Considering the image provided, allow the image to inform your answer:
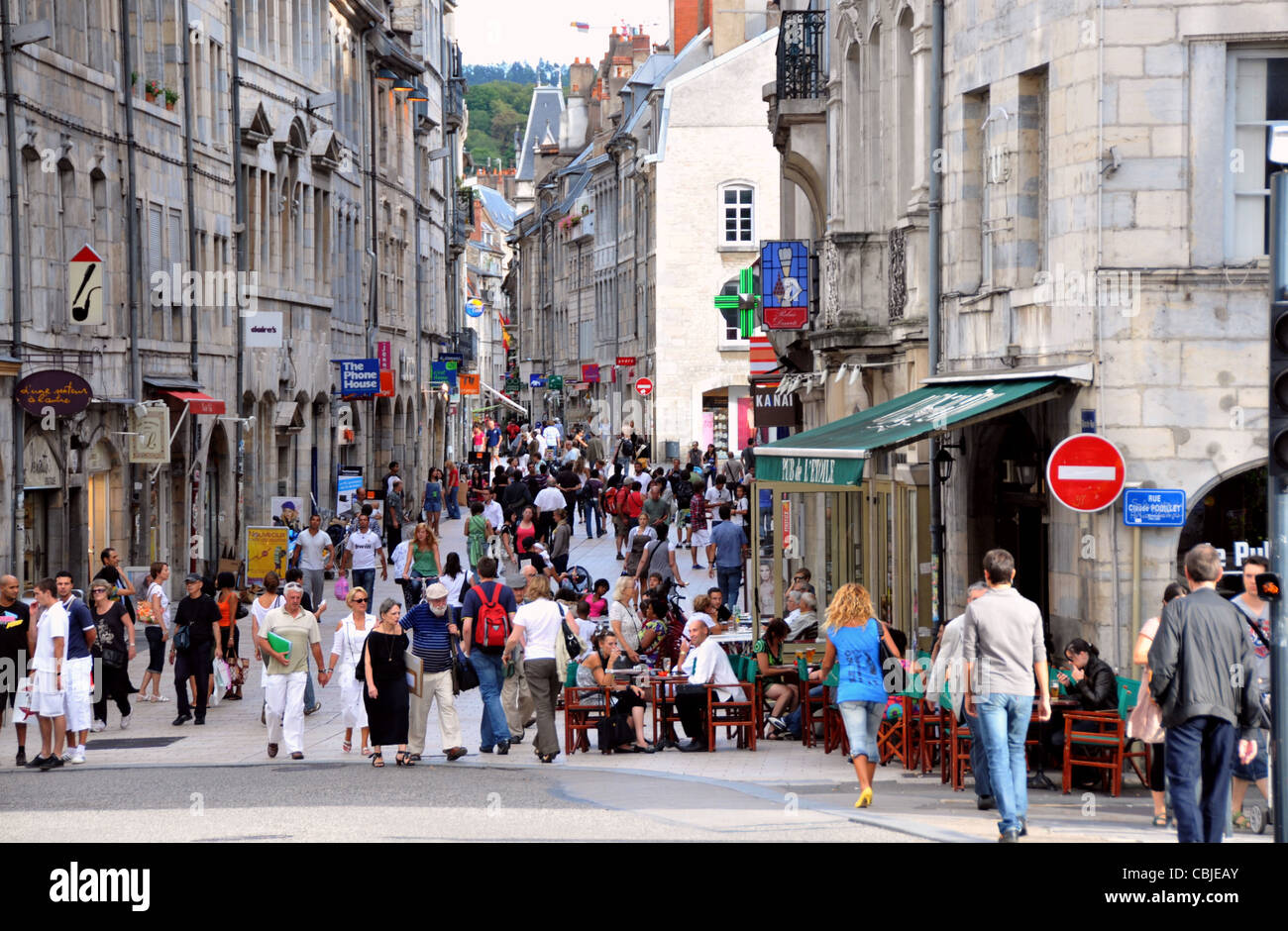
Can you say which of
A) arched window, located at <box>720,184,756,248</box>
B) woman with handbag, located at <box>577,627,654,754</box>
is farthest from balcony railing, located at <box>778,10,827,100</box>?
arched window, located at <box>720,184,756,248</box>

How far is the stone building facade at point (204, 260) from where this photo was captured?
2600 cm

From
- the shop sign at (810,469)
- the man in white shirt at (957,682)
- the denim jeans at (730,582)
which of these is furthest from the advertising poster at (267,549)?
the man in white shirt at (957,682)

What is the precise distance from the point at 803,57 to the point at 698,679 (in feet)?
44.7

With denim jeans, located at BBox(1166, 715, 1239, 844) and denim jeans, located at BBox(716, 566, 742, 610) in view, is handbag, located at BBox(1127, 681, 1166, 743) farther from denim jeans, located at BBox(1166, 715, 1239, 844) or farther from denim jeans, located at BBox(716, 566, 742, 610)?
denim jeans, located at BBox(716, 566, 742, 610)

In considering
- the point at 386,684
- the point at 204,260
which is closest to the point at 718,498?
the point at 204,260

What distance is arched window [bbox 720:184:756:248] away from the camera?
64.2 m

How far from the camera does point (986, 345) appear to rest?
18062mm

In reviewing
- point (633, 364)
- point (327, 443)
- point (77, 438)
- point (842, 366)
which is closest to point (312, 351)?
point (327, 443)

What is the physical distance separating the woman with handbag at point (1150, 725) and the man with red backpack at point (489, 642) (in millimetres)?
Answer: 6195

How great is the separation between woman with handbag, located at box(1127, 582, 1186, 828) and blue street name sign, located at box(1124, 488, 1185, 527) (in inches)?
117

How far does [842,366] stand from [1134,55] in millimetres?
8599

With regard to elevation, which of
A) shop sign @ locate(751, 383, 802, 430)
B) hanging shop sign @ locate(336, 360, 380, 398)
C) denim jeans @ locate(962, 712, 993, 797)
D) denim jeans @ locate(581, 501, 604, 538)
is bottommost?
denim jeans @ locate(962, 712, 993, 797)

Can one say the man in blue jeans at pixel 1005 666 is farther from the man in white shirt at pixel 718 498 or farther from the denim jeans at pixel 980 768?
the man in white shirt at pixel 718 498

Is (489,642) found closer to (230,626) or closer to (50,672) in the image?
(50,672)
